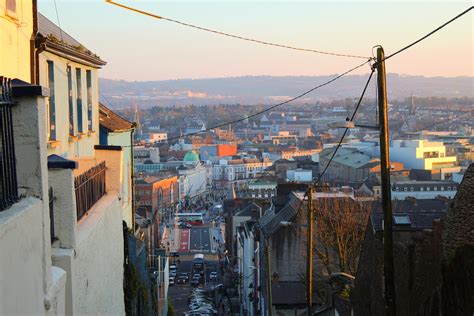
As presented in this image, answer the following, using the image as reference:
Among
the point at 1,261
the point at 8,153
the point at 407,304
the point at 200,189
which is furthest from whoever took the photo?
the point at 200,189

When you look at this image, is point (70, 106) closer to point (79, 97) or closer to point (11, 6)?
point (79, 97)

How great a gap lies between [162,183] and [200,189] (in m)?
50.5

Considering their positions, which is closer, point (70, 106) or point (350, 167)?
point (70, 106)

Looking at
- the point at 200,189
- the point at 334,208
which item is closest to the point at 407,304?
the point at 334,208

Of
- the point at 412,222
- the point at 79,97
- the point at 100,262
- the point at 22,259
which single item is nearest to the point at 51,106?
the point at 79,97

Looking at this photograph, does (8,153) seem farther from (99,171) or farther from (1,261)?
(99,171)

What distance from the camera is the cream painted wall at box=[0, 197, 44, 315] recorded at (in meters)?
5.65

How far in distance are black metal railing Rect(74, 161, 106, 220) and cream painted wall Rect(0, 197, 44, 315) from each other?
313 centimetres

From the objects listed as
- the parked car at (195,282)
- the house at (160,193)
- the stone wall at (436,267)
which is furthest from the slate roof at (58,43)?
the house at (160,193)

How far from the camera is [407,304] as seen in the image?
14891 millimetres

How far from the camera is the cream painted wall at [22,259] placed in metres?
5.65

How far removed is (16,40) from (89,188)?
82.2 inches

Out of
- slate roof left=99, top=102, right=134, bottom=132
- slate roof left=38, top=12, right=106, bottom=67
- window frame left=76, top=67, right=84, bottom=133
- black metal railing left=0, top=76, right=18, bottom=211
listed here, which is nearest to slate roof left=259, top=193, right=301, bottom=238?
slate roof left=99, top=102, right=134, bottom=132

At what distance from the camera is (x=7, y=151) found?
21.2 feet
